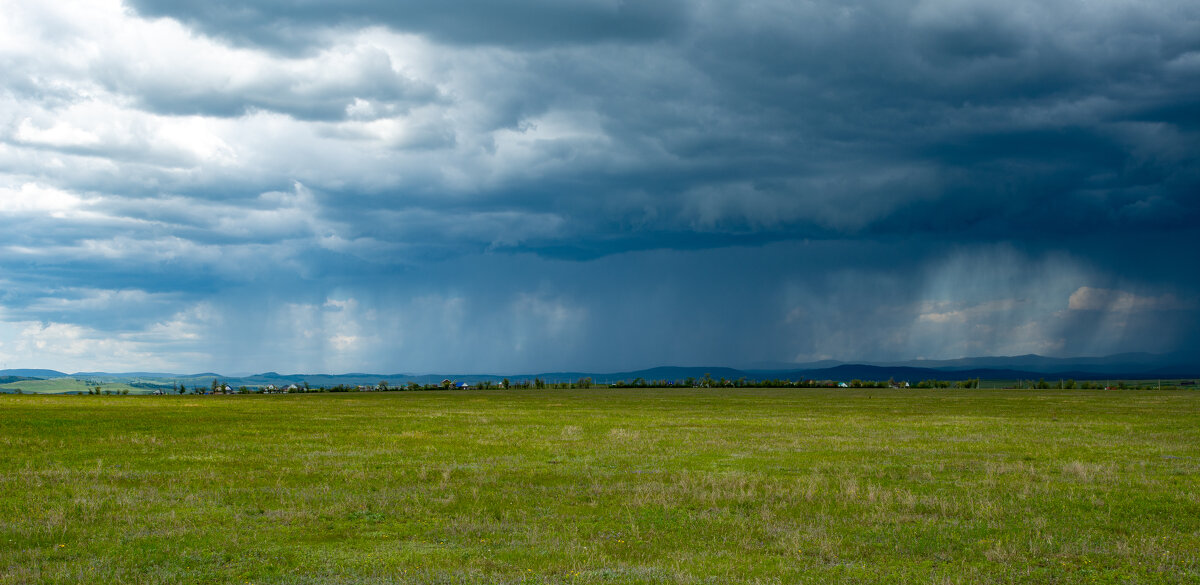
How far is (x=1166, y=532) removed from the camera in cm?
1809

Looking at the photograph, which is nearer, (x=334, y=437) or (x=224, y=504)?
(x=224, y=504)

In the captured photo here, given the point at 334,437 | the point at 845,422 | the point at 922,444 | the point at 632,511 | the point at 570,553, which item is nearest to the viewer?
the point at 570,553

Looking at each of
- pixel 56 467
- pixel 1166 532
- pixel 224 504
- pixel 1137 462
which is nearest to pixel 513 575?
pixel 224 504

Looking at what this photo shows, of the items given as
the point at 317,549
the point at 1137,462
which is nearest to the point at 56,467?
the point at 317,549

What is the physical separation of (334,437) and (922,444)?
Answer: 30557mm

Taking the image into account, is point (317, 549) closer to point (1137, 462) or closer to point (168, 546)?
point (168, 546)

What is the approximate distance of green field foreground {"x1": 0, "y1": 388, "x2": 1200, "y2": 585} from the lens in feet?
49.3

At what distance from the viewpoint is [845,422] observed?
5475cm

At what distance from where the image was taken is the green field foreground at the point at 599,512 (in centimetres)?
1502

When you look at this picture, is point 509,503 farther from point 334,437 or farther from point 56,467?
point 334,437

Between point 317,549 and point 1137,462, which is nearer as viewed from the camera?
point 317,549

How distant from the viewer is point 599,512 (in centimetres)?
2052

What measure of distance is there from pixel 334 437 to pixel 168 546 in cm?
2664

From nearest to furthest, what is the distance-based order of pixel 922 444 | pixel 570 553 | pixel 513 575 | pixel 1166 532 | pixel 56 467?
pixel 513 575
pixel 570 553
pixel 1166 532
pixel 56 467
pixel 922 444
